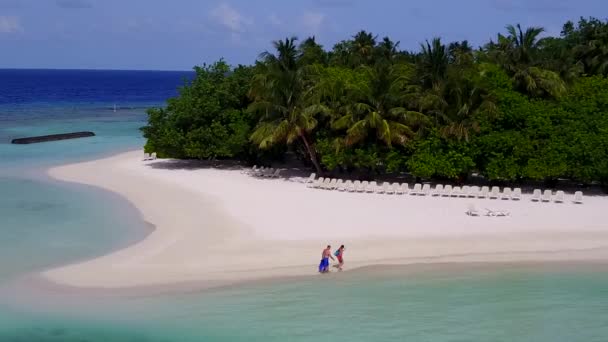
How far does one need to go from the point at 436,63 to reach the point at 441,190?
6376 millimetres

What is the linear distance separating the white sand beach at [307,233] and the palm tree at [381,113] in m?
3.23

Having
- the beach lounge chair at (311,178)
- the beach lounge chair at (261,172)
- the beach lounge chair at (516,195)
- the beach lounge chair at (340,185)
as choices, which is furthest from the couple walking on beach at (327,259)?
the beach lounge chair at (261,172)

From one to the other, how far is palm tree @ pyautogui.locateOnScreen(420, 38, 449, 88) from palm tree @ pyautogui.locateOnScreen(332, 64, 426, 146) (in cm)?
117

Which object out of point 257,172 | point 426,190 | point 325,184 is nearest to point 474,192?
point 426,190

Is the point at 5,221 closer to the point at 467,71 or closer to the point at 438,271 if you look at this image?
the point at 438,271

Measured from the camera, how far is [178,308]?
16.7 m

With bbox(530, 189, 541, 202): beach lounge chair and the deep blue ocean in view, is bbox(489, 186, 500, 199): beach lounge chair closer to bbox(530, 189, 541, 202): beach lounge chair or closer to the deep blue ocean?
bbox(530, 189, 541, 202): beach lounge chair

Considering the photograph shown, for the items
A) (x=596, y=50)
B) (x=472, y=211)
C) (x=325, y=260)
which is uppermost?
(x=596, y=50)

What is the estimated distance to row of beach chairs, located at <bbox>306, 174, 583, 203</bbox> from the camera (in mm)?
27219

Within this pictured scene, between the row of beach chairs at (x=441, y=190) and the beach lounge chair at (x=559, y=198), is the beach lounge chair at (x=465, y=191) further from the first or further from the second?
the beach lounge chair at (x=559, y=198)

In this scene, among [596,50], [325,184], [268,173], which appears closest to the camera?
[325,184]

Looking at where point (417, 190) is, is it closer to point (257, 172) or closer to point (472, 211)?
point (472, 211)

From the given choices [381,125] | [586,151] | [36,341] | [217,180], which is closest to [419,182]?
[381,125]

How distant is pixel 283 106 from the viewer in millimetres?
32812
